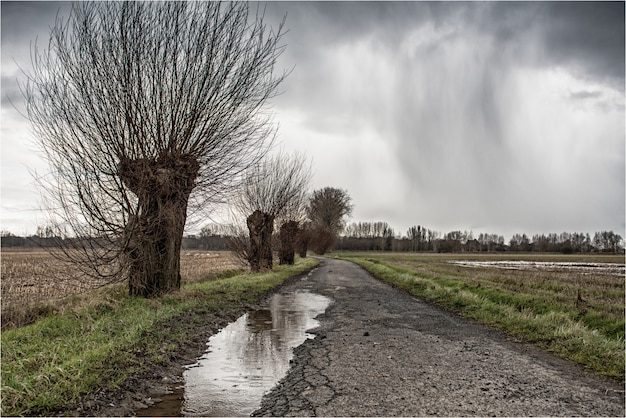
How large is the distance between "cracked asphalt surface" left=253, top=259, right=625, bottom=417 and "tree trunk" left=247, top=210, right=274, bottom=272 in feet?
55.2

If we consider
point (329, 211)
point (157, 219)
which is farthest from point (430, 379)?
point (329, 211)

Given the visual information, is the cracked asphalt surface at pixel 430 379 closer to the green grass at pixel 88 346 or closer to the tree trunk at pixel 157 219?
the green grass at pixel 88 346

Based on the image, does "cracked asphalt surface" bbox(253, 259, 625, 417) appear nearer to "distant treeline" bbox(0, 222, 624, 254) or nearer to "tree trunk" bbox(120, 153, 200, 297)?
"tree trunk" bbox(120, 153, 200, 297)

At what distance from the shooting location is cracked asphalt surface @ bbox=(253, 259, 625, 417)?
5.16m

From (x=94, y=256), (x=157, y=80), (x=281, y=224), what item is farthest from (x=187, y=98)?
(x=281, y=224)

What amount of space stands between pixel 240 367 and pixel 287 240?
2748 centimetres

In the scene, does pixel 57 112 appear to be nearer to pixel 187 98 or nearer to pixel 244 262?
pixel 187 98

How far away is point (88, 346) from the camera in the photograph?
268 inches

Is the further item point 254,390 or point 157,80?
point 157,80

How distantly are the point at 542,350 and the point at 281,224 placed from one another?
82.2 ft

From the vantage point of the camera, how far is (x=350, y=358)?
24.1 ft

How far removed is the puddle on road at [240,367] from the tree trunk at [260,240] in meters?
14.4

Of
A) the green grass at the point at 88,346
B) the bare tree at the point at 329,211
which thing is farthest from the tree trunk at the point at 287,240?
the bare tree at the point at 329,211

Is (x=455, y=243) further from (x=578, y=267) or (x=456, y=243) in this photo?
(x=578, y=267)
